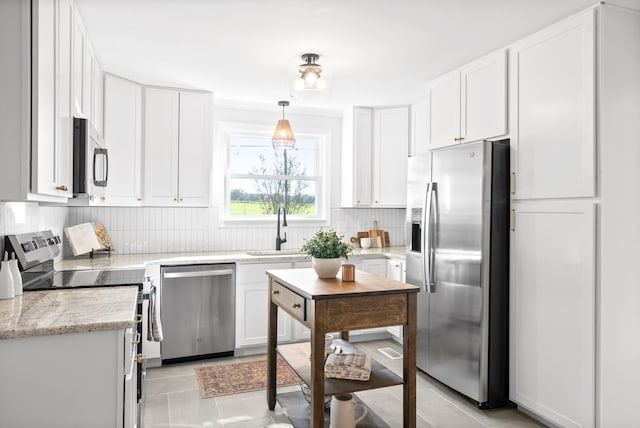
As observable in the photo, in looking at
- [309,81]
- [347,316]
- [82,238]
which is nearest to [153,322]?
[82,238]

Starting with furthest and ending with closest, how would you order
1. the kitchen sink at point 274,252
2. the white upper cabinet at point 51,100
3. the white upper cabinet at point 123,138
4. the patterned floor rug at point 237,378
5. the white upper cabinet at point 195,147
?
the kitchen sink at point 274,252
the white upper cabinet at point 195,147
the white upper cabinet at point 123,138
the patterned floor rug at point 237,378
the white upper cabinet at point 51,100

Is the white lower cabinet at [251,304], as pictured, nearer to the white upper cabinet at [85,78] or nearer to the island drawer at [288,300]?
the island drawer at [288,300]

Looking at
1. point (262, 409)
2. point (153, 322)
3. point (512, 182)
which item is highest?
point (512, 182)

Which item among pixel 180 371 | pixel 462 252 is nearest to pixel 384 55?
pixel 462 252

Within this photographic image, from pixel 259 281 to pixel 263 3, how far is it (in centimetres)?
249

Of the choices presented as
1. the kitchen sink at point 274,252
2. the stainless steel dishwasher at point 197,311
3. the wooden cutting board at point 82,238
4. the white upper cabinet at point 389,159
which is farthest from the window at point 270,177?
the wooden cutting board at point 82,238

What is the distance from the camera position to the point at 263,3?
7.95 ft

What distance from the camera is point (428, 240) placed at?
3467mm

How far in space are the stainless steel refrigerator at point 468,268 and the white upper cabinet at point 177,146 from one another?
211 cm

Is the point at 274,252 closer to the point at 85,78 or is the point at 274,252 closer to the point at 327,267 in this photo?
the point at 327,267

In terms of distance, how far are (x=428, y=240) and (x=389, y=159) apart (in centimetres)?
162

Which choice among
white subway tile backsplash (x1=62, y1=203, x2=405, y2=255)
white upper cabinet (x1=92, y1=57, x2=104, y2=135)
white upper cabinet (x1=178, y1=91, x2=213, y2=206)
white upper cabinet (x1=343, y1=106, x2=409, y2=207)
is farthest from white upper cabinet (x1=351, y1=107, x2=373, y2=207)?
white upper cabinet (x1=92, y1=57, x2=104, y2=135)

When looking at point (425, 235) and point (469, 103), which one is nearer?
point (469, 103)

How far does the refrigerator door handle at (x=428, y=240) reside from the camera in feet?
11.3
